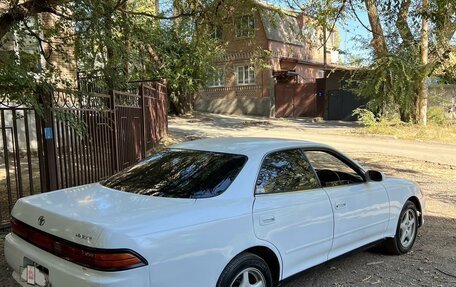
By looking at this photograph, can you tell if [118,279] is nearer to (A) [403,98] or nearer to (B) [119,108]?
(B) [119,108]

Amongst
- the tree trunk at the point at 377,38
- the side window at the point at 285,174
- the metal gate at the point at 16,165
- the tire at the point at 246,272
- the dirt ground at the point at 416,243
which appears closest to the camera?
the tire at the point at 246,272

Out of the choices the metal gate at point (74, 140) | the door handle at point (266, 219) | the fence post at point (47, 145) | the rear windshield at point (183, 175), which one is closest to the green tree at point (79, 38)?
the fence post at point (47, 145)

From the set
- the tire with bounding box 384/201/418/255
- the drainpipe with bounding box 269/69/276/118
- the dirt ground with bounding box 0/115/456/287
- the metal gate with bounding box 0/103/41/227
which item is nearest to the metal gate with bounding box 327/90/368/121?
the drainpipe with bounding box 269/69/276/118

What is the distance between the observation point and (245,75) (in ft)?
108

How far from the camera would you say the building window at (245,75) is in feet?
106

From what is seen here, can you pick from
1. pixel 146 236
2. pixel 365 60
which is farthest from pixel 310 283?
pixel 365 60

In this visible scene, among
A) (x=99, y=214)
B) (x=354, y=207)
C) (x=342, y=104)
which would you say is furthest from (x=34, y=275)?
(x=342, y=104)

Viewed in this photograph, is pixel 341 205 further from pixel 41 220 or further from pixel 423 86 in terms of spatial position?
pixel 423 86

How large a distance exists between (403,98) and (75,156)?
15752 mm

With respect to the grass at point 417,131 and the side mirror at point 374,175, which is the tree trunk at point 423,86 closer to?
the grass at point 417,131

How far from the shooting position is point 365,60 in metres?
20.9

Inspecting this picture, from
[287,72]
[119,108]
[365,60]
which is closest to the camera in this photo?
[119,108]

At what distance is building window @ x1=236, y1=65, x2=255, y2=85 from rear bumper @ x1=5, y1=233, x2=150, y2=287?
2936 cm

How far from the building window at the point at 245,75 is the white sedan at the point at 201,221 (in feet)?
91.5
